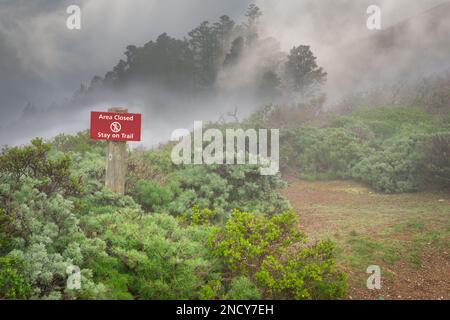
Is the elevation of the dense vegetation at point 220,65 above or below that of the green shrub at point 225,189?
above

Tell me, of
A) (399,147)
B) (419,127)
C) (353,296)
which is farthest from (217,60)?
(353,296)

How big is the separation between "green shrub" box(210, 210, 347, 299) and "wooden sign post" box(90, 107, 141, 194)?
9.67ft

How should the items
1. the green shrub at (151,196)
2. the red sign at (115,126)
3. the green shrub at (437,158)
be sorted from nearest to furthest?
the red sign at (115,126) → the green shrub at (151,196) → the green shrub at (437,158)

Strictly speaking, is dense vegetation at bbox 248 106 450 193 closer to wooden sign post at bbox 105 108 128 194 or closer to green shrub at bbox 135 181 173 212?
green shrub at bbox 135 181 173 212

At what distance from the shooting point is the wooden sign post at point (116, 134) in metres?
8.58

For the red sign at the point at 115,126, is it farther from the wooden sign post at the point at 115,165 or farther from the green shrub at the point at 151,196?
the green shrub at the point at 151,196

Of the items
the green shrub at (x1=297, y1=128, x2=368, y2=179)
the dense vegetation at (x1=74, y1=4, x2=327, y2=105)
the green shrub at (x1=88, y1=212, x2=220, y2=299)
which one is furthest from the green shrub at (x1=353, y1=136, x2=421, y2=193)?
the dense vegetation at (x1=74, y1=4, x2=327, y2=105)

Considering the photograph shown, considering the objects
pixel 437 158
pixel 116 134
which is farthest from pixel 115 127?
pixel 437 158

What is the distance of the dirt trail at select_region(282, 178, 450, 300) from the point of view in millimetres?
7031

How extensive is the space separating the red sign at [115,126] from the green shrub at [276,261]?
3.04 m

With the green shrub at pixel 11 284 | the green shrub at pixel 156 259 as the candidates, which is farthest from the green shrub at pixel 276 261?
the green shrub at pixel 11 284

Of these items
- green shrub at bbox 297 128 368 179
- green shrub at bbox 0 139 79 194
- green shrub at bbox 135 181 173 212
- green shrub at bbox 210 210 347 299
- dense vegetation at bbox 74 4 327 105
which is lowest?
green shrub at bbox 210 210 347 299

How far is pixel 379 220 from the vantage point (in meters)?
Result: 10.6
